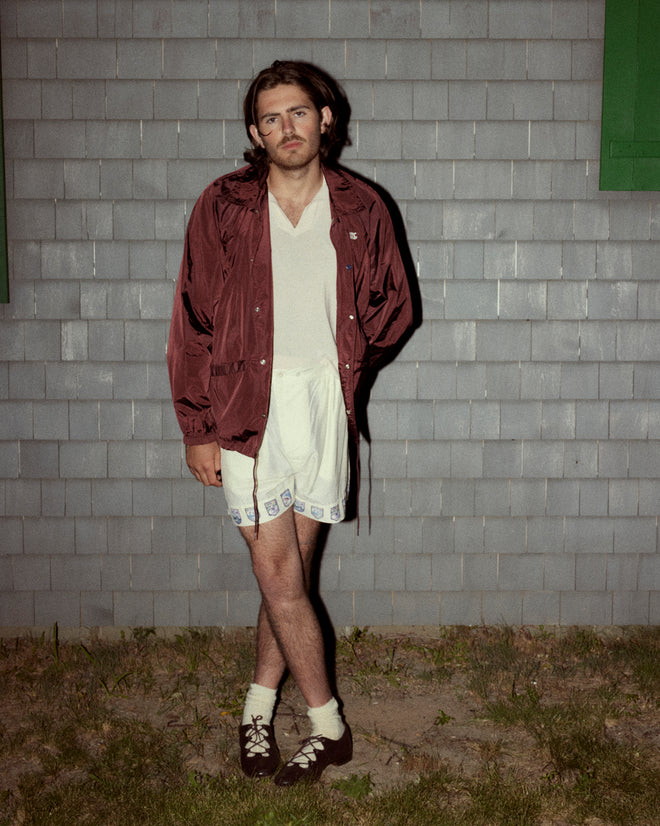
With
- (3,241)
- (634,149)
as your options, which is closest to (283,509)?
(3,241)

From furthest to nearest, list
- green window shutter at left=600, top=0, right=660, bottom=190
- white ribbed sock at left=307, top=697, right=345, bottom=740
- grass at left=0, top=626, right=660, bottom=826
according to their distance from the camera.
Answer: green window shutter at left=600, top=0, right=660, bottom=190 → white ribbed sock at left=307, top=697, right=345, bottom=740 → grass at left=0, top=626, right=660, bottom=826

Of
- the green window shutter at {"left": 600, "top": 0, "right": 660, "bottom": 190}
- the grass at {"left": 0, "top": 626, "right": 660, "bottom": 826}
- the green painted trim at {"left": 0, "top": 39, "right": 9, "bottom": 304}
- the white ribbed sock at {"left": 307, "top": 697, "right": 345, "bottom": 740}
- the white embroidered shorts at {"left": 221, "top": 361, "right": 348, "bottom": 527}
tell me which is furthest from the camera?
the green painted trim at {"left": 0, "top": 39, "right": 9, "bottom": 304}

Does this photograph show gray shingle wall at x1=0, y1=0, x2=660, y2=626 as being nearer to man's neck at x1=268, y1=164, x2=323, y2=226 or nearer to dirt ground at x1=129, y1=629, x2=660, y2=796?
dirt ground at x1=129, y1=629, x2=660, y2=796

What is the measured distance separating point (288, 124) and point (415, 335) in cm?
159

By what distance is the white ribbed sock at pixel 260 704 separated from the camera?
10.6 ft

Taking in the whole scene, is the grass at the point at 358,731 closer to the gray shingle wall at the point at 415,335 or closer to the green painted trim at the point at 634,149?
the gray shingle wall at the point at 415,335

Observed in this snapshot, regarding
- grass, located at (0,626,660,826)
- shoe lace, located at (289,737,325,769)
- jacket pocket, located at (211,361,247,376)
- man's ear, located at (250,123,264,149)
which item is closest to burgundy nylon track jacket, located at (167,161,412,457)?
jacket pocket, located at (211,361,247,376)

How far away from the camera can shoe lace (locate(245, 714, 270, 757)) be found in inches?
125

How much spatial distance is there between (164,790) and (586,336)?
2.93 m

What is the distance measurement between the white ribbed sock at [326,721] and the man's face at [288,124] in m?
2.01

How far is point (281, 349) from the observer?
3.04 metres

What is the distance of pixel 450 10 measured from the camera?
163 inches

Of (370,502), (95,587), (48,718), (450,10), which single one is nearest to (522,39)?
(450,10)

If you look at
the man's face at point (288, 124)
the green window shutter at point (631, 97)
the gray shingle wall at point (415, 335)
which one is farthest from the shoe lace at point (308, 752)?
the green window shutter at point (631, 97)
